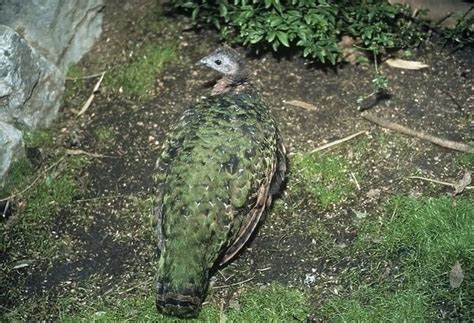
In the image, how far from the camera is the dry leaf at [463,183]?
18.4 feet

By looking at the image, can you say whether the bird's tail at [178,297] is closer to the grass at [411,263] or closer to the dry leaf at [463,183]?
the grass at [411,263]

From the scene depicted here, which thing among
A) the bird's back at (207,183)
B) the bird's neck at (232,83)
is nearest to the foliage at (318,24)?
the bird's neck at (232,83)

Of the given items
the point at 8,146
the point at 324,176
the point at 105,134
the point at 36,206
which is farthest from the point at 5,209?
the point at 324,176

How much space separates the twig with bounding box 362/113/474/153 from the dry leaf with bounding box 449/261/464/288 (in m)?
1.04

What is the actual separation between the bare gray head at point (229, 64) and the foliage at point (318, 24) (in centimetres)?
38

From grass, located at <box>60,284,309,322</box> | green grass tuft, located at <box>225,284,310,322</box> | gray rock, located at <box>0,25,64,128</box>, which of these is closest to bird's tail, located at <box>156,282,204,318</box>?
grass, located at <box>60,284,309,322</box>

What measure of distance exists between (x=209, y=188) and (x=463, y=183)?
1.79m

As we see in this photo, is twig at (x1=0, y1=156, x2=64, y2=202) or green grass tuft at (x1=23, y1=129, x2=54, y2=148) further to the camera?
green grass tuft at (x1=23, y1=129, x2=54, y2=148)

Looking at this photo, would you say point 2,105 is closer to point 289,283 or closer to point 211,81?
point 211,81

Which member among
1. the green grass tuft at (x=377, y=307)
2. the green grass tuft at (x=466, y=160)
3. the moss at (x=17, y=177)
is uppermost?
the moss at (x=17, y=177)

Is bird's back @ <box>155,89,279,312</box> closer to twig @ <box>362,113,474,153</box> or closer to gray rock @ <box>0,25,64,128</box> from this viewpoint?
twig @ <box>362,113,474,153</box>

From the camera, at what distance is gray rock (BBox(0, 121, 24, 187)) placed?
6043mm

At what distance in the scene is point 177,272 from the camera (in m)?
4.75

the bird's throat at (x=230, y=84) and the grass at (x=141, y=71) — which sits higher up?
the bird's throat at (x=230, y=84)
